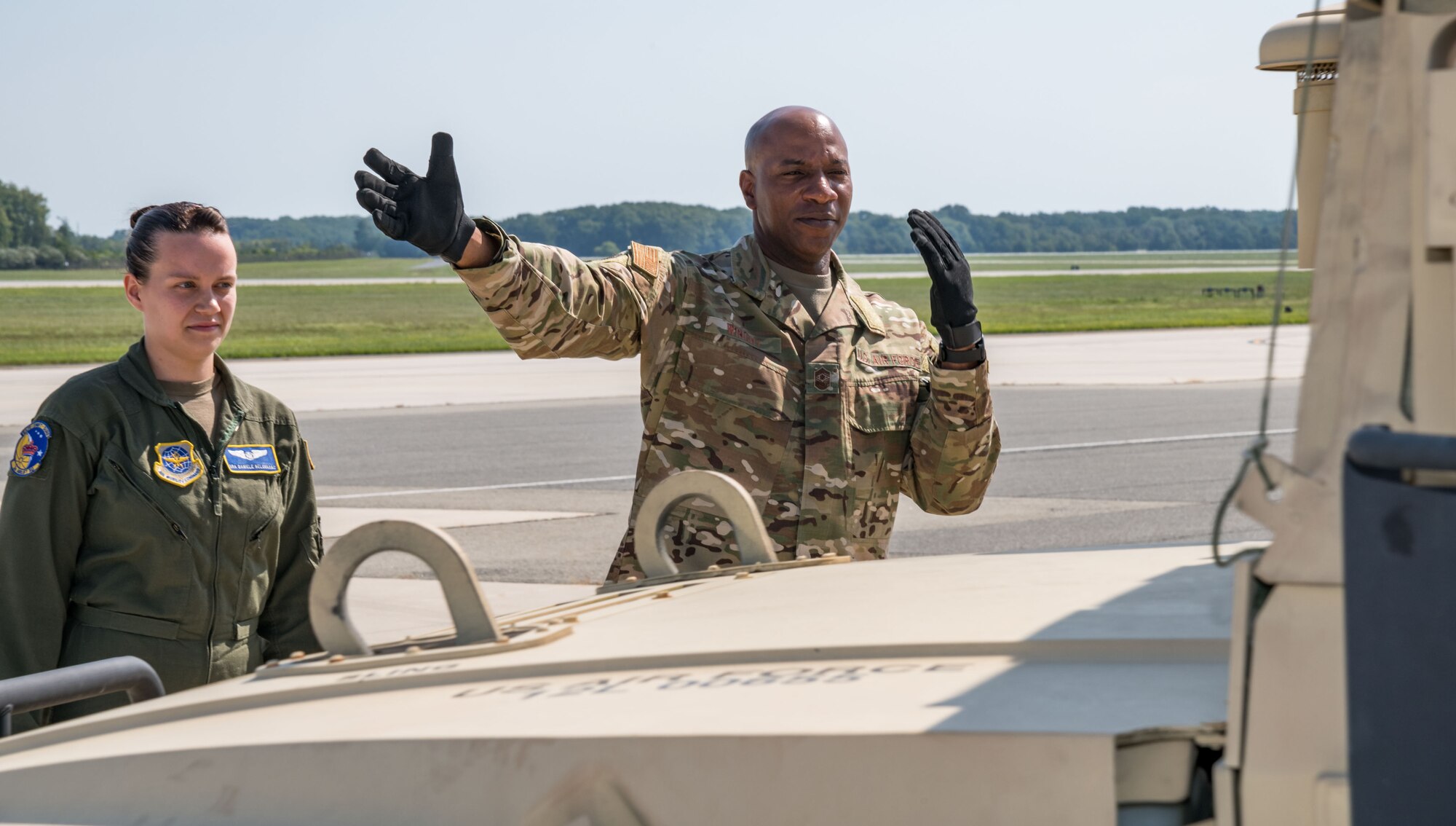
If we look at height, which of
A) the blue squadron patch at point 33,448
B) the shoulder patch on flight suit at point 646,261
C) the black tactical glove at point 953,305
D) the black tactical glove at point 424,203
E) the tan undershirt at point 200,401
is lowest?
the blue squadron patch at point 33,448

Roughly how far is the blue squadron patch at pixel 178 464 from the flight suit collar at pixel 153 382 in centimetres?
9

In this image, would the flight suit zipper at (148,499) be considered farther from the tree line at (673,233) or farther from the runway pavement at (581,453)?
the tree line at (673,233)

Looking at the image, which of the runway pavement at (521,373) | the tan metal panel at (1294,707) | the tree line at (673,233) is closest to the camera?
the tan metal panel at (1294,707)

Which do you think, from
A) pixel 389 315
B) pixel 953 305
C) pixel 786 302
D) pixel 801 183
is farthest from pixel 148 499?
pixel 389 315

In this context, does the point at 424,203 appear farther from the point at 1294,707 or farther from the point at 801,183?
the point at 1294,707

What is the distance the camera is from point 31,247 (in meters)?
110

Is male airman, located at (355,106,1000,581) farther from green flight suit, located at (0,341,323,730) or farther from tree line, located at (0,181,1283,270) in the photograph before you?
tree line, located at (0,181,1283,270)

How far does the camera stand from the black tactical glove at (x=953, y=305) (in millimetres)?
3424

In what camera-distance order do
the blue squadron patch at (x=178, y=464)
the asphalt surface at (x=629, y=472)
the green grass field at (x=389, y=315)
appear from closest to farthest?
the blue squadron patch at (x=178, y=464) < the asphalt surface at (x=629, y=472) < the green grass field at (x=389, y=315)

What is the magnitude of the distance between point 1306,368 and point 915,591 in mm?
833

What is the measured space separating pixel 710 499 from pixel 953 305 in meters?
1.24

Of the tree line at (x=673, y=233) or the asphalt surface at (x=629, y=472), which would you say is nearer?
the asphalt surface at (x=629, y=472)

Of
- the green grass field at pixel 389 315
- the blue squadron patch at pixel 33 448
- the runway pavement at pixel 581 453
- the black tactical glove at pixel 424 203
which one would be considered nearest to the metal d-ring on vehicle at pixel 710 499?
the runway pavement at pixel 581 453

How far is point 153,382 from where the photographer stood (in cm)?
326
